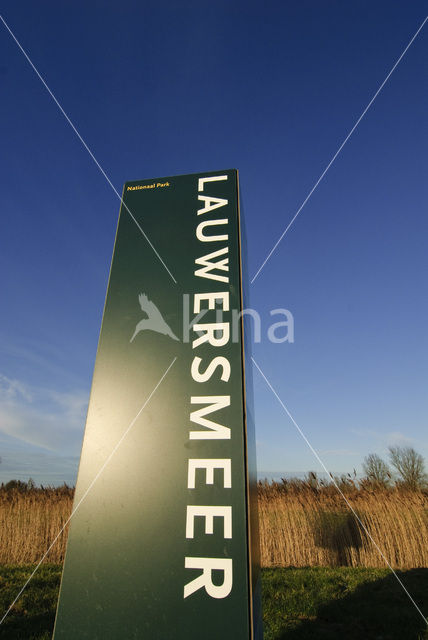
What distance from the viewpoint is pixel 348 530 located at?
8281mm

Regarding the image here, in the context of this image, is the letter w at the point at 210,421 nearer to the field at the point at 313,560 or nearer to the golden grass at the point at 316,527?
the field at the point at 313,560

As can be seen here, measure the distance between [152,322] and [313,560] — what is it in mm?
8152

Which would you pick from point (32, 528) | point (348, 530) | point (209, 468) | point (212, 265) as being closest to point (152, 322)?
point (212, 265)

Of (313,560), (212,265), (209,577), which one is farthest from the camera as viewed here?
(313,560)

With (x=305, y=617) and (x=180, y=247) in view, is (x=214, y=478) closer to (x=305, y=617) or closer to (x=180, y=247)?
(x=180, y=247)

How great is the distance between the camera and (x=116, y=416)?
2350 mm

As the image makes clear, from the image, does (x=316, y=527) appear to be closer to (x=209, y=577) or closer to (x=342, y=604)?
(x=342, y=604)

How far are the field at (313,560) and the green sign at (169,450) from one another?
3746 millimetres

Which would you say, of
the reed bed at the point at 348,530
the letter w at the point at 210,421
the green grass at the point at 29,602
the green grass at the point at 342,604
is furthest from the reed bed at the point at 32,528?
the letter w at the point at 210,421

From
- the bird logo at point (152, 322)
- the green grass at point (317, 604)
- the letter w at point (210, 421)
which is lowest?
the green grass at point (317, 604)

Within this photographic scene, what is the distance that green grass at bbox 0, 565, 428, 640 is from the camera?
4641mm

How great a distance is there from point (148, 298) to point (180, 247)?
0.52 m

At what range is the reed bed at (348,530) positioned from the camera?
784 centimetres

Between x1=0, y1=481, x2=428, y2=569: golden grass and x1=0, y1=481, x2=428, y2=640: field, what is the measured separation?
2cm
